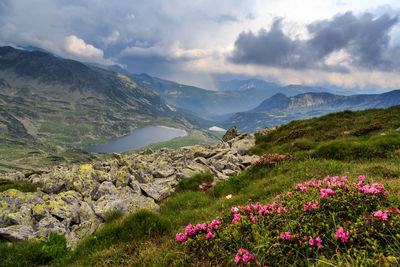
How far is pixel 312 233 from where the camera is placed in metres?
4.05

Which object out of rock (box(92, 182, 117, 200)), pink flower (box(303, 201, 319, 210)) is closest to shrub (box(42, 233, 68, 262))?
rock (box(92, 182, 117, 200))

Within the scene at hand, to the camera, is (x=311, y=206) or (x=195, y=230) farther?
(x=195, y=230)

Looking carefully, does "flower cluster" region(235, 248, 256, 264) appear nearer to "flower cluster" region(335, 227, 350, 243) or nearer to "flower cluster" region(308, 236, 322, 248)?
"flower cluster" region(308, 236, 322, 248)

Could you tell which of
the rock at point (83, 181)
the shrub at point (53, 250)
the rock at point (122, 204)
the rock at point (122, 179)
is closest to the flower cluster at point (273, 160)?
the rock at point (122, 204)

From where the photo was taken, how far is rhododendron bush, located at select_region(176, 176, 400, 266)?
11.3 feet

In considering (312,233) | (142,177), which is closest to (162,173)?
(142,177)

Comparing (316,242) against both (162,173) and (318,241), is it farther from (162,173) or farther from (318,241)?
(162,173)

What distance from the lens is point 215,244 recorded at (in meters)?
4.46

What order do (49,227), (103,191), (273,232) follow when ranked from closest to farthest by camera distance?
(273,232) → (49,227) → (103,191)

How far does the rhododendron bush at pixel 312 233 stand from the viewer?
3.44 metres

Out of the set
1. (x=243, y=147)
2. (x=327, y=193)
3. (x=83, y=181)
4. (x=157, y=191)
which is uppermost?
(x=327, y=193)

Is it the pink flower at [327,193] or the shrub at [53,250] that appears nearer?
the pink flower at [327,193]

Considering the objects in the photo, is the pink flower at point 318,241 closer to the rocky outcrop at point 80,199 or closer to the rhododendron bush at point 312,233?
the rhododendron bush at point 312,233

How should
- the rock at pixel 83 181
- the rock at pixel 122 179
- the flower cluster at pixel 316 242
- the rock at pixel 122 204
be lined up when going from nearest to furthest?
the flower cluster at pixel 316 242, the rock at pixel 122 204, the rock at pixel 83 181, the rock at pixel 122 179
